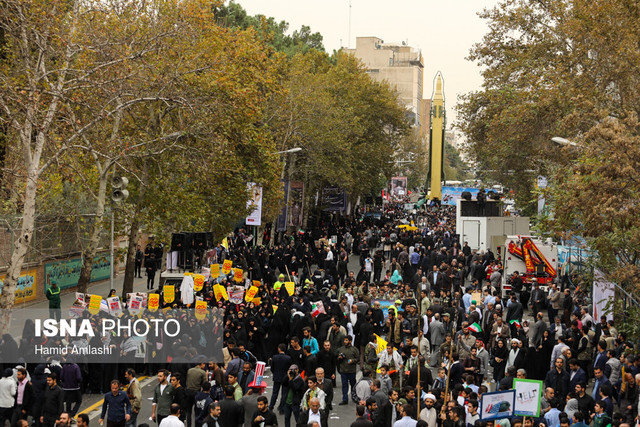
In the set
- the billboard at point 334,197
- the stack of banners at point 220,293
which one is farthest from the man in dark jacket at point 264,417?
the billboard at point 334,197

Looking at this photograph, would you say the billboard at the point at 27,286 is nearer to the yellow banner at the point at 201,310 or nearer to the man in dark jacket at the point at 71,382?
the yellow banner at the point at 201,310

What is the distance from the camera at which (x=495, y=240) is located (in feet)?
127

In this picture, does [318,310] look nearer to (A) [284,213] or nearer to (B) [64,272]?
(B) [64,272]

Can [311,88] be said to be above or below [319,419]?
above

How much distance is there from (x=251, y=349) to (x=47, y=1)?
27.7 ft

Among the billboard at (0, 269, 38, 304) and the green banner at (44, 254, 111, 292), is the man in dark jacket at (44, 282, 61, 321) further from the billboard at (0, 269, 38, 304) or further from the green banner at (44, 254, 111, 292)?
the green banner at (44, 254, 111, 292)

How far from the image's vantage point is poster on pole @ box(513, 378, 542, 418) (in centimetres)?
1230

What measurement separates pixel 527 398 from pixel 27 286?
2040 centimetres

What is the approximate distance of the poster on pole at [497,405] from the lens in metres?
12.2

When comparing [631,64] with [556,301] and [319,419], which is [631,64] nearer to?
[556,301]

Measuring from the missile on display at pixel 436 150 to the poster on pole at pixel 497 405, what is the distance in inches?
4002

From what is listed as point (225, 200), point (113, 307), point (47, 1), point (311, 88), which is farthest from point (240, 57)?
point (311, 88)

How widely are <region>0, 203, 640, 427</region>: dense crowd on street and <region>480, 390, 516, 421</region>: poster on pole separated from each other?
15 cm

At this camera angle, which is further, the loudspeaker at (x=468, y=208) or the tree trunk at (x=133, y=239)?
the loudspeaker at (x=468, y=208)
